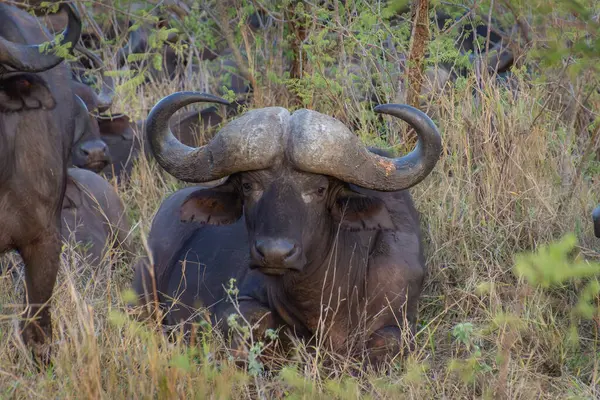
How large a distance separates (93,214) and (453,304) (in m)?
3.13

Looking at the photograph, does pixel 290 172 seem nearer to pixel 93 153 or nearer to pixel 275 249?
pixel 275 249

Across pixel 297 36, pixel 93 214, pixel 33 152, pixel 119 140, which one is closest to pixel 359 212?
pixel 33 152

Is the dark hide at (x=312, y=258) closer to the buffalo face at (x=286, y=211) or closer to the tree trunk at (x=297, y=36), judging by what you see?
the buffalo face at (x=286, y=211)

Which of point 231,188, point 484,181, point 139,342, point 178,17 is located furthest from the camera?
point 178,17

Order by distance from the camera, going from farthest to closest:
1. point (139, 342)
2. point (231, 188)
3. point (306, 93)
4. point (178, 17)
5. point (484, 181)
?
point (178, 17)
point (306, 93)
point (484, 181)
point (231, 188)
point (139, 342)

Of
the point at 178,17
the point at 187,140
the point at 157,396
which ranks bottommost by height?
the point at 187,140

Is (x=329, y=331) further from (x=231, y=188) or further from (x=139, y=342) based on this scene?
(x=139, y=342)

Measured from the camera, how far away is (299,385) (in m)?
3.54

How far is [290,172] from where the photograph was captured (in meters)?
4.33

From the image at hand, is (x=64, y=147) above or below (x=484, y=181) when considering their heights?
above

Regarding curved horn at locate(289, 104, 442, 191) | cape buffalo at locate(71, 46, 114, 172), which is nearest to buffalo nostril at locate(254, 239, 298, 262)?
curved horn at locate(289, 104, 442, 191)

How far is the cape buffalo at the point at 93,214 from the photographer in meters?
6.65

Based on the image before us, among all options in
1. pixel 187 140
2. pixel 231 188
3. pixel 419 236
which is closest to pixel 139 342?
pixel 231 188

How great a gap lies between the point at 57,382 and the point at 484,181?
304 cm
